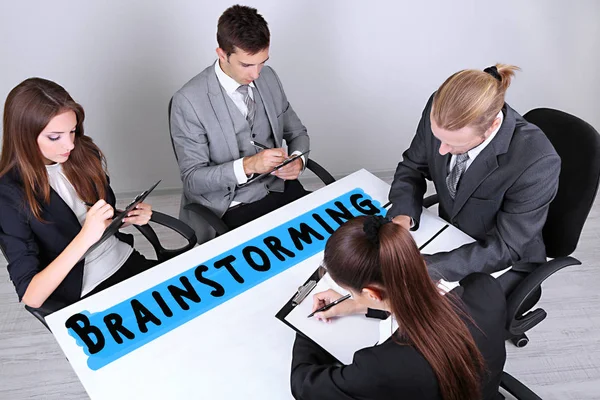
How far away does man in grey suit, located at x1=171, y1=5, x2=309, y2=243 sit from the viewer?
229 centimetres

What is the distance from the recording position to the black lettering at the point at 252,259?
80.0 inches

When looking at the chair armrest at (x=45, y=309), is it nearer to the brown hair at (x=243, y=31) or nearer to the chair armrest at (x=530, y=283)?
the brown hair at (x=243, y=31)

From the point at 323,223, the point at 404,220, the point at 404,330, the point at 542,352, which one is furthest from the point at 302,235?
the point at 542,352

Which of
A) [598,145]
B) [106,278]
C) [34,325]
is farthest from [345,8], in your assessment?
[34,325]

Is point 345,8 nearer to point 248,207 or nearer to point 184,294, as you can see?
point 248,207

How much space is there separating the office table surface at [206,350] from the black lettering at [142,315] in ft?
0.16

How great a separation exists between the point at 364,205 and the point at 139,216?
0.88 metres

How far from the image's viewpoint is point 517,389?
191 cm

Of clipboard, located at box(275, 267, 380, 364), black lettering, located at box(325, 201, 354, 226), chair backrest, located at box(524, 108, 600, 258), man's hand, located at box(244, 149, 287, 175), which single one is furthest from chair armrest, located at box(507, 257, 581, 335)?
man's hand, located at box(244, 149, 287, 175)

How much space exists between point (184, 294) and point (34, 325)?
140 cm

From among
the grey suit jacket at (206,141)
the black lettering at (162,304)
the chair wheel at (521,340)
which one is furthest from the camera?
the chair wheel at (521,340)

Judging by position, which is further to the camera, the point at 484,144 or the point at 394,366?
the point at 484,144

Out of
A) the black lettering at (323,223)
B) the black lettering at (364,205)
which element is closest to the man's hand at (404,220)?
the black lettering at (364,205)

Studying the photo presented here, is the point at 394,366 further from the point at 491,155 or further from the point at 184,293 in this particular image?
the point at 491,155
